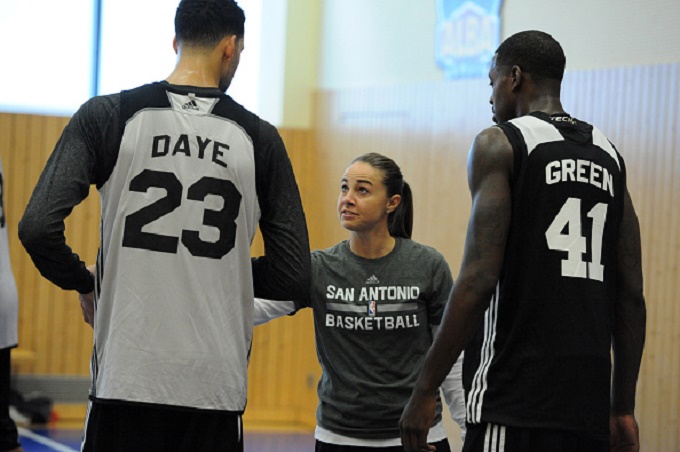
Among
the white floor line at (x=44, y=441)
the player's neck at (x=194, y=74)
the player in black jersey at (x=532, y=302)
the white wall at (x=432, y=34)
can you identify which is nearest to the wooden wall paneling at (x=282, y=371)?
the white wall at (x=432, y=34)

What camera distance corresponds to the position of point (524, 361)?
278cm

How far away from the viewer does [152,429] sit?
2.73 metres

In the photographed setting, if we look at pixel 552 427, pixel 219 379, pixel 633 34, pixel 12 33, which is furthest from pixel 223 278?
pixel 12 33

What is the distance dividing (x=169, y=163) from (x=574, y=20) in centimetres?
547

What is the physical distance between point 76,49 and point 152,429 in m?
7.65

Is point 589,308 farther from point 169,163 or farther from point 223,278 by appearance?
point 169,163

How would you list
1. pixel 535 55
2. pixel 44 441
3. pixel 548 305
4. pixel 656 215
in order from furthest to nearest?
pixel 44 441 → pixel 656 215 → pixel 535 55 → pixel 548 305

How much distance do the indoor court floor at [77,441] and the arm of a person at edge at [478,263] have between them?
19.0ft

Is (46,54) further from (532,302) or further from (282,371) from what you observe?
(532,302)

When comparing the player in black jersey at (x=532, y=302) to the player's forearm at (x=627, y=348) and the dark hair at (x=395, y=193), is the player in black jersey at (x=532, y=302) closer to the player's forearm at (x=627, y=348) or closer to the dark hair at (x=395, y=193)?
the player's forearm at (x=627, y=348)

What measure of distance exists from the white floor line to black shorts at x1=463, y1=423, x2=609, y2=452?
5809mm

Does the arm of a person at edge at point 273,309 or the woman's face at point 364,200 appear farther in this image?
the woman's face at point 364,200

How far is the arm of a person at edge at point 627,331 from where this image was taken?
303 centimetres

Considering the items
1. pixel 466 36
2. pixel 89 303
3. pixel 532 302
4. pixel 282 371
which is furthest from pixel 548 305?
pixel 282 371
